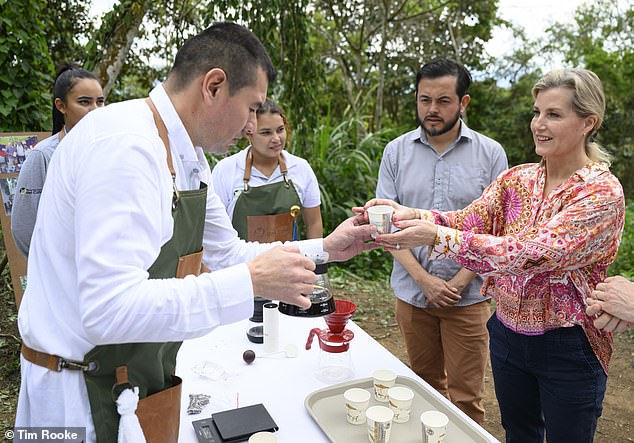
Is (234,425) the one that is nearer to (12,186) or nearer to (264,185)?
(264,185)

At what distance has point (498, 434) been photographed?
12.3ft

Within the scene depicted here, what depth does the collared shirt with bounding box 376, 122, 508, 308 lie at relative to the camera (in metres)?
2.95

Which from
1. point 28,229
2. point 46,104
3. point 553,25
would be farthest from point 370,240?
point 553,25

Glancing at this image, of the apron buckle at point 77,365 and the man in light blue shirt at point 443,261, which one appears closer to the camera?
the apron buckle at point 77,365

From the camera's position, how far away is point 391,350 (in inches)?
195

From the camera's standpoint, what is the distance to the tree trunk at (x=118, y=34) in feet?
17.1

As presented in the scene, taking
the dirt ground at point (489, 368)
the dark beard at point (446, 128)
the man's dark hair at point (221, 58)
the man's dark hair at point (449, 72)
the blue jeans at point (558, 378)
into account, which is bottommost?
the dirt ground at point (489, 368)

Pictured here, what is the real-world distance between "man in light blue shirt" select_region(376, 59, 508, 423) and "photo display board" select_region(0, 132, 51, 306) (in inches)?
112

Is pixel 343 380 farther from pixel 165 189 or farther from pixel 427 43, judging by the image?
pixel 427 43

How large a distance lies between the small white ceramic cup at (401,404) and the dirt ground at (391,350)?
7.97 feet

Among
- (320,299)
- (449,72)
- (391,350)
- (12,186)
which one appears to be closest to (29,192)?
(12,186)

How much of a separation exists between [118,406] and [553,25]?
70.0ft

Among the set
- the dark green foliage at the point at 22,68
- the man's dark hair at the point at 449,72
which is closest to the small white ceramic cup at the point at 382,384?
the man's dark hair at the point at 449,72

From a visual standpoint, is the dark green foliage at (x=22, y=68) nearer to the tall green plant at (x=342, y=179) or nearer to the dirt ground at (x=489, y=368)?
the tall green plant at (x=342, y=179)
